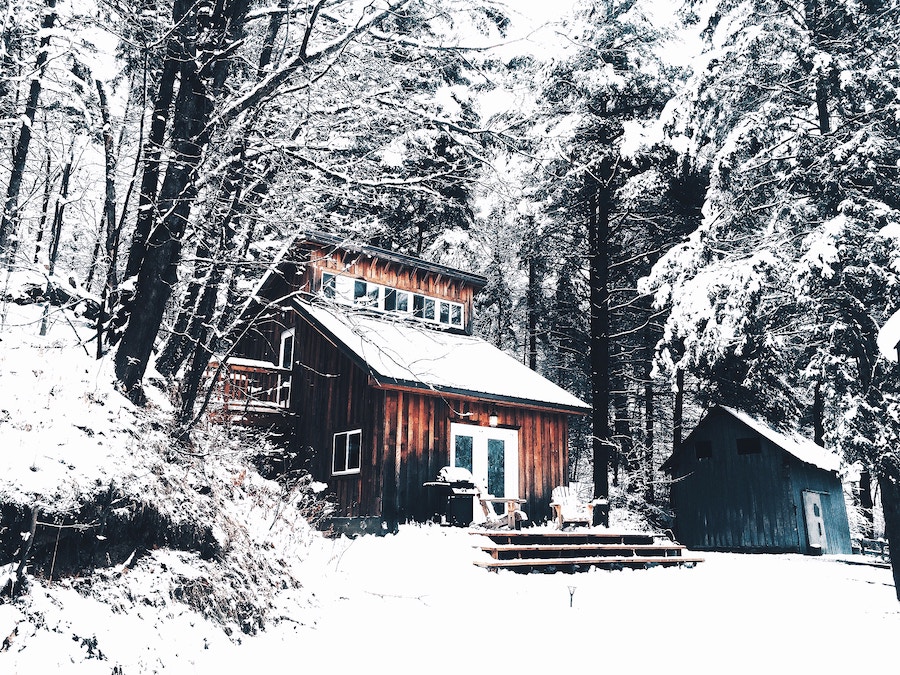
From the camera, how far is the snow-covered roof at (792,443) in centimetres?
1852

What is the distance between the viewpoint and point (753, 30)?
1148cm

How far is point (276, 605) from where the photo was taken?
541 cm

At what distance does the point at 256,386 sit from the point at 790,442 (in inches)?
594

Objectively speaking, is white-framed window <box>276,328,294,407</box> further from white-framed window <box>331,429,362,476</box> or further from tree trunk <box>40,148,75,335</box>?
tree trunk <box>40,148,75,335</box>

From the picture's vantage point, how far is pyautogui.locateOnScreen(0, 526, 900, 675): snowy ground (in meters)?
3.88

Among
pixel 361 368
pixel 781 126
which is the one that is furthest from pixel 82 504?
pixel 781 126

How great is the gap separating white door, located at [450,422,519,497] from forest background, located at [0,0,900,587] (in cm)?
271

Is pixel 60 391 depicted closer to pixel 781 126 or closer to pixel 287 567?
pixel 287 567

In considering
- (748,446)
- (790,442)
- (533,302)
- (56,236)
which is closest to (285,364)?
(56,236)

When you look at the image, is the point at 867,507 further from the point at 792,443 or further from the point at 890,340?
the point at 890,340

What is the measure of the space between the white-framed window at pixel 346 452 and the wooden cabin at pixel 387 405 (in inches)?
1.2

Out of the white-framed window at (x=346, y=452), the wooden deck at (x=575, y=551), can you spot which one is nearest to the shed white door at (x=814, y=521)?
the wooden deck at (x=575, y=551)

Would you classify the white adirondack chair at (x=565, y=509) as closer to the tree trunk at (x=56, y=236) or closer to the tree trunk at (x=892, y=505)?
the tree trunk at (x=892, y=505)

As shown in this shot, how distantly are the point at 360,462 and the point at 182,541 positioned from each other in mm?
9326
